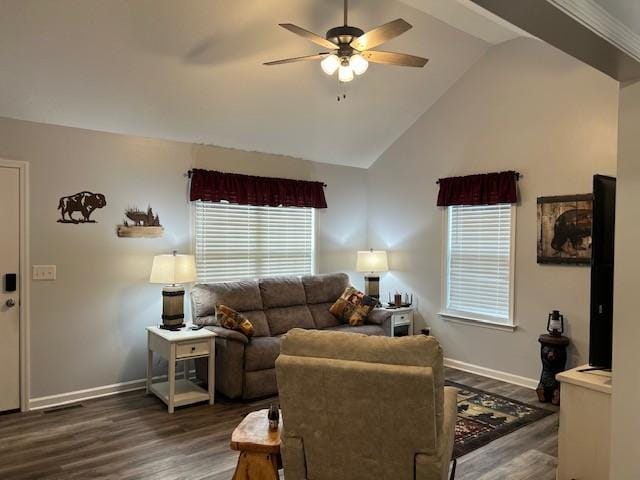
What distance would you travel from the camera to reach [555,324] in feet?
14.6

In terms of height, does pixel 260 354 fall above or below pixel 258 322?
below

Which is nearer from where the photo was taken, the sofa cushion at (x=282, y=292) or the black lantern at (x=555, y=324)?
the black lantern at (x=555, y=324)

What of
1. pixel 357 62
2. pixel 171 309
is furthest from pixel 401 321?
pixel 357 62

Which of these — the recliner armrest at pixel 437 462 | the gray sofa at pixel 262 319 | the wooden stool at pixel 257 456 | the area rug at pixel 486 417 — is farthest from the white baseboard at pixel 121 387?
the recliner armrest at pixel 437 462

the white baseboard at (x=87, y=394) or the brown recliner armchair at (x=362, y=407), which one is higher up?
the brown recliner armchair at (x=362, y=407)

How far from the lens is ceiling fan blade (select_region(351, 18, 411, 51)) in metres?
2.94

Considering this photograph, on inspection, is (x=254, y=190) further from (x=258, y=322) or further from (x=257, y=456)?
(x=257, y=456)

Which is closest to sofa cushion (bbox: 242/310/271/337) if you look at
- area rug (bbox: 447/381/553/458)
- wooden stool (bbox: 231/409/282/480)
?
area rug (bbox: 447/381/553/458)

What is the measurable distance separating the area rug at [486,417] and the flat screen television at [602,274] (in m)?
1.19

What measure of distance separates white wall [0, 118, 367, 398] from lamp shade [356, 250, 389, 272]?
6.78 feet

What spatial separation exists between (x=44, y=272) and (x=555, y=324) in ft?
15.1

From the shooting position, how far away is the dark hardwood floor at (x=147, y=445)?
3.08 m

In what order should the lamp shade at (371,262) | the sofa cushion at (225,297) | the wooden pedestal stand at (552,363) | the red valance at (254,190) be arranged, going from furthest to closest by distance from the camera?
the lamp shade at (371,262)
the red valance at (254,190)
the sofa cushion at (225,297)
the wooden pedestal stand at (552,363)

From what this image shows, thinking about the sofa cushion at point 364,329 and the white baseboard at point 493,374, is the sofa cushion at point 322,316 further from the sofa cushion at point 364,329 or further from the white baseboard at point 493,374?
the white baseboard at point 493,374
